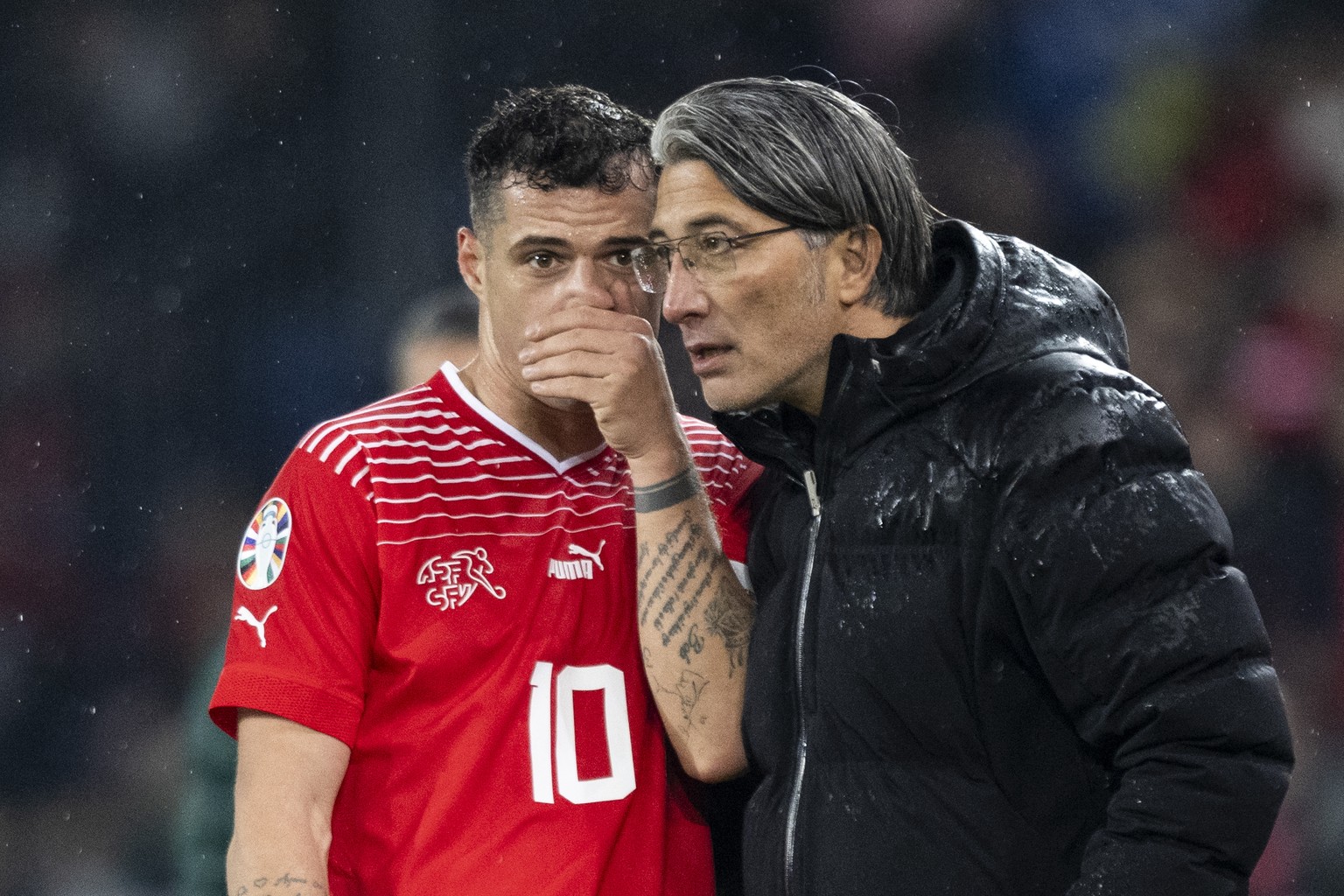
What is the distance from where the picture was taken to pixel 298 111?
4.86m

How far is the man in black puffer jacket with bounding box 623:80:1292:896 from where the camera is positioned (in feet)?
4.91

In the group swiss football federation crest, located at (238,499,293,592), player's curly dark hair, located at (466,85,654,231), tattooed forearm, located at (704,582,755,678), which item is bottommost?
tattooed forearm, located at (704,582,755,678)

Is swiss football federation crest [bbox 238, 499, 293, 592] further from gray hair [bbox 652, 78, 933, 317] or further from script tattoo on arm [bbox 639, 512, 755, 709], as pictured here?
gray hair [bbox 652, 78, 933, 317]

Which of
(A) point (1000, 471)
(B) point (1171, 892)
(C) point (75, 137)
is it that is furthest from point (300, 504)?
(C) point (75, 137)

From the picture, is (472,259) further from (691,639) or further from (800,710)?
(800,710)

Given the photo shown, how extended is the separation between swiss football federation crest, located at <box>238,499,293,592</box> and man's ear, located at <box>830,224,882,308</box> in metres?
0.78

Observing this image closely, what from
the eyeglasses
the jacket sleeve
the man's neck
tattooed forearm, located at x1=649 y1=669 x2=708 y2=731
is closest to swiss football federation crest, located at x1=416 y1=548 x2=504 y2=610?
tattooed forearm, located at x1=649 y1=669 x2=708 y2=731

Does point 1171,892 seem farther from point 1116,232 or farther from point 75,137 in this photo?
point 75,137

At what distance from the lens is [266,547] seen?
1951 millimetres

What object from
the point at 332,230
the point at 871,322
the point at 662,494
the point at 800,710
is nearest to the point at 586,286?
the point at 662,494

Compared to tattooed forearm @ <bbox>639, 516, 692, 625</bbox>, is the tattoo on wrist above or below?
above

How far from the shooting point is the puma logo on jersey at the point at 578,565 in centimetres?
203

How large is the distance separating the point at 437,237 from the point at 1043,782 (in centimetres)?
340

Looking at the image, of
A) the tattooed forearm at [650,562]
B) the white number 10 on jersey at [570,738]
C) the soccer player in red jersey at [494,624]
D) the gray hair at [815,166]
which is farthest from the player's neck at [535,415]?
the gray hair at [815,166]
